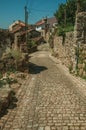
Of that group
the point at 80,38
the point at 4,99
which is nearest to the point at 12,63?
the point at 80,38

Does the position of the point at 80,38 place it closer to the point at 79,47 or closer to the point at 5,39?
the point at 79,47

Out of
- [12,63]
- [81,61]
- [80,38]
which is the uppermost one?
[80,38]

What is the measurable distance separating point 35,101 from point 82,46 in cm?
658

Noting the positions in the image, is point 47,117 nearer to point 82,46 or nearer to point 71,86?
point 71,86

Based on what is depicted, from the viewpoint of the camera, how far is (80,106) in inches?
351

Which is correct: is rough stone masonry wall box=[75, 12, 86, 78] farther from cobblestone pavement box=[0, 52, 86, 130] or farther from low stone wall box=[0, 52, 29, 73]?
low stone wall box=[0, 52, 29, 73]

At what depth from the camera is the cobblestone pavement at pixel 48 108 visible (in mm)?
7262

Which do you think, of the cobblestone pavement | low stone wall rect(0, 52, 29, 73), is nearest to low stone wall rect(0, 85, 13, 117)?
the cobblestone pavement

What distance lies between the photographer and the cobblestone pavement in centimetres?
726

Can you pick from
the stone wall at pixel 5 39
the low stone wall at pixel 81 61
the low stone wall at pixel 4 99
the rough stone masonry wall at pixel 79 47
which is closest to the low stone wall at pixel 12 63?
the rough stone masonry wall at pixel 79 47

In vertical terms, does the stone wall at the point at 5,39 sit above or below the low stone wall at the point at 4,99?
above

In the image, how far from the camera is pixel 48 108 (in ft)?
28.7

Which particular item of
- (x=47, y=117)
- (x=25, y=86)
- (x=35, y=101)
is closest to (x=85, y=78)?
(x=25, y=86)

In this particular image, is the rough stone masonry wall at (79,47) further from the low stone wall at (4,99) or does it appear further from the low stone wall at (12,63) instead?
the low stone wall at (4,99)
